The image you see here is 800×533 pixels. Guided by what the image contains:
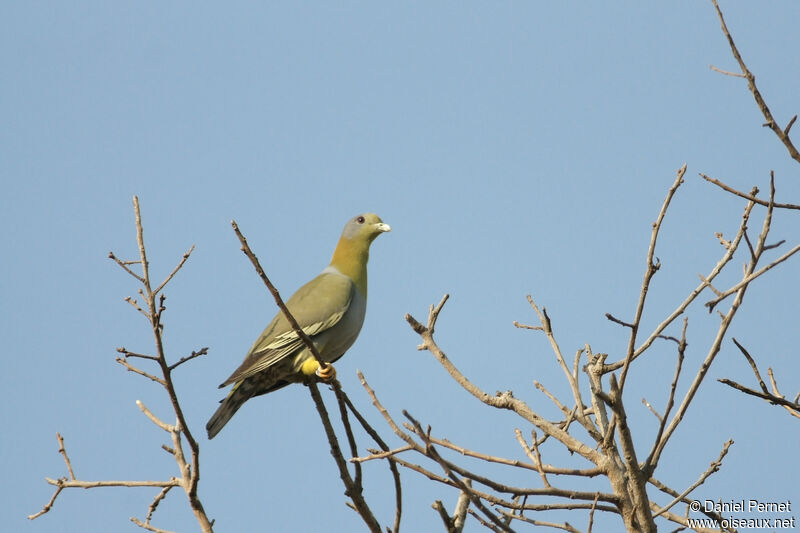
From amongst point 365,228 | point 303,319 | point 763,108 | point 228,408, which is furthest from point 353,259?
point 763,108

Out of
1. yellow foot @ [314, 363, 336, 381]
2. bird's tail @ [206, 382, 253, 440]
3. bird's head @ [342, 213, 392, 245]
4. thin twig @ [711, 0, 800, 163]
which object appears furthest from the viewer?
bird's head @ [342, 213, 392, 245]

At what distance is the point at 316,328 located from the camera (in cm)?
631

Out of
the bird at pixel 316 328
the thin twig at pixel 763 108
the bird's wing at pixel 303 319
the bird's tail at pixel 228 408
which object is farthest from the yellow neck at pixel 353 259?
the thin twig at pixel 763 108

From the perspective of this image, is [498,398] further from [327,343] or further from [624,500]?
[327,343]

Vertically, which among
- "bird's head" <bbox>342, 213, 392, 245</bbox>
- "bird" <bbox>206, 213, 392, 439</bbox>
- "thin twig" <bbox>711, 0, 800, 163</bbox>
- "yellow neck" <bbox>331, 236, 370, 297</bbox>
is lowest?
"thin twig" <bbox>711, 0, 800, 163</bbox>

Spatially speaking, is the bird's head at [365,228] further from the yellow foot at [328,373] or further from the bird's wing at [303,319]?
the yellow foot at [328,373]

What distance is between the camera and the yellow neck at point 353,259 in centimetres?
720

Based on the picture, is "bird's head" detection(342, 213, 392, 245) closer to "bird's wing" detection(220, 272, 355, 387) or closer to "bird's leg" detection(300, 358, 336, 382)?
"bird's wing" detection(220, 272, 355, 387)

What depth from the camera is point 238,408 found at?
6.02 metres

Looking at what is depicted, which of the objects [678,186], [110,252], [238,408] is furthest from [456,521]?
[238,408]

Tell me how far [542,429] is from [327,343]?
3.00m

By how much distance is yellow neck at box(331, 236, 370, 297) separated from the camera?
720 cm

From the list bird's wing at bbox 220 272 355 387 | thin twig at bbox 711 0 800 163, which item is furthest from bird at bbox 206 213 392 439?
thin twig at bbox 711 0 800 163

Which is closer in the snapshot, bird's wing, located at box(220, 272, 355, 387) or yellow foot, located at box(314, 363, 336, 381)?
yellow foot, located at box(314, 363, 336, 381)
